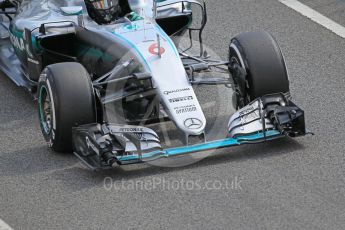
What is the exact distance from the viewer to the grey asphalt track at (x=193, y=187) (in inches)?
316

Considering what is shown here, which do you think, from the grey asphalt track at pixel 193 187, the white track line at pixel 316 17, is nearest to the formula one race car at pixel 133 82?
the grey asphalt track at pixel 193 187

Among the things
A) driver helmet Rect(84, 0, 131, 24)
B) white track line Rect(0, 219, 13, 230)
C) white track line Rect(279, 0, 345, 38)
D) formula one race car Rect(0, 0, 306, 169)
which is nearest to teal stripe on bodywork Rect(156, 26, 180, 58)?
formula one race car Rect(0, 0, 306, 169)

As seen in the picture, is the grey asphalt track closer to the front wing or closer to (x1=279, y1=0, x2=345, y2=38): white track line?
the front wing

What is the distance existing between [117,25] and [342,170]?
106 inches

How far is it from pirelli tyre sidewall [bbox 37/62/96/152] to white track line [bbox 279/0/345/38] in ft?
14.5

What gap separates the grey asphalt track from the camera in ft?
26.4

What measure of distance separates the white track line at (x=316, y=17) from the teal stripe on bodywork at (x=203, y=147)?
381 cm

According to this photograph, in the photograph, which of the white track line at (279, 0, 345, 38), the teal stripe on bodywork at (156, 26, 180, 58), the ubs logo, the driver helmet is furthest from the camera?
the white track line at (279, 0, 345, 38)

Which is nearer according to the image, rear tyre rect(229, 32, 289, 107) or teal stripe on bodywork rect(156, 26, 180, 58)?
rear tyre rect(229, 32, 289, 107)

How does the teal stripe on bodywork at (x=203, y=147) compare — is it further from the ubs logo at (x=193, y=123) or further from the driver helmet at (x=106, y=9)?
the driver helmet at (x=106, y=9)

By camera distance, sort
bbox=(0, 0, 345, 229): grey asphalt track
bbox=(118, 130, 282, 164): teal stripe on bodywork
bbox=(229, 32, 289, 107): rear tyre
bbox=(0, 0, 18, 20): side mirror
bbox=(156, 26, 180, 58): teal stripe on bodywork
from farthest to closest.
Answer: bbox=(0, 0, 18, 20): side mirror, bbox=(156, 26, 180, 58): teal stripe on bodywork, bbox=(229, 32, 289, 107): rear tyre, bbox=(118, 130, 282, 164): teal stripe on bodywork, bbox=(0, 0, 345, 229): grey asphalt track

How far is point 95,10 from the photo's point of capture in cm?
1029

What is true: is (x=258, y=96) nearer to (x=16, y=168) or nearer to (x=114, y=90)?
(x=114, y=90)

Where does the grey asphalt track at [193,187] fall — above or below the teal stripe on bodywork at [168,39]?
below
